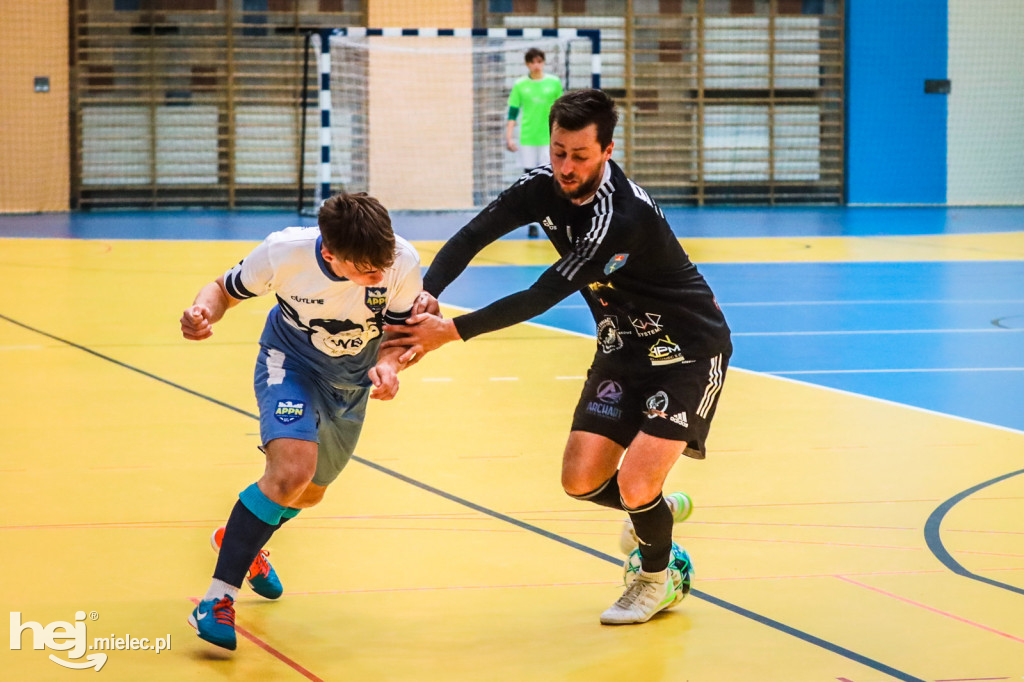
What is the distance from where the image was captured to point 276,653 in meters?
3.38

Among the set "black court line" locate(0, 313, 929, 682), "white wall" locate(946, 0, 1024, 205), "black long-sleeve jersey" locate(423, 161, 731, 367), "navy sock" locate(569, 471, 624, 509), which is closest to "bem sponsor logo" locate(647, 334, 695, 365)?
"black long-sleeve jersey" locate(423, 161, 731, 367)

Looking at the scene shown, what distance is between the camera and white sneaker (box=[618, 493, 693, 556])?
4109 mm

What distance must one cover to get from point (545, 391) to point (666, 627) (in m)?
3.45

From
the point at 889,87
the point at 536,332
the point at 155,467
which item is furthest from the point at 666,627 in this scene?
the point at 889,87

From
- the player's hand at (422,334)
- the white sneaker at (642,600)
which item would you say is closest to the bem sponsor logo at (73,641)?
the player's hand at (422,334)

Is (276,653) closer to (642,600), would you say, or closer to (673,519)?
(642,600)

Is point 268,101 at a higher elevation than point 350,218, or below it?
higher

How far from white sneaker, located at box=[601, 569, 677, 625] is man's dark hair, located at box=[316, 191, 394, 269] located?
3.95ft

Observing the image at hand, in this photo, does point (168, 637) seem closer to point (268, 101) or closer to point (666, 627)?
point (666, 627)

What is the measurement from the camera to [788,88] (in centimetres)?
2191

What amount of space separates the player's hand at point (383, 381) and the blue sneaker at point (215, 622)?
0.68 meters

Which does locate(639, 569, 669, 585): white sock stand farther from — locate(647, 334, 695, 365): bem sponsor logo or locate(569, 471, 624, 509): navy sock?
locate(647, 334, 695, 365): bem sponsor logo

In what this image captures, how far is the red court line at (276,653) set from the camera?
3220 mm

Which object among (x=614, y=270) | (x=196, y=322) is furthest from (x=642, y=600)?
(x=196, y=322)
